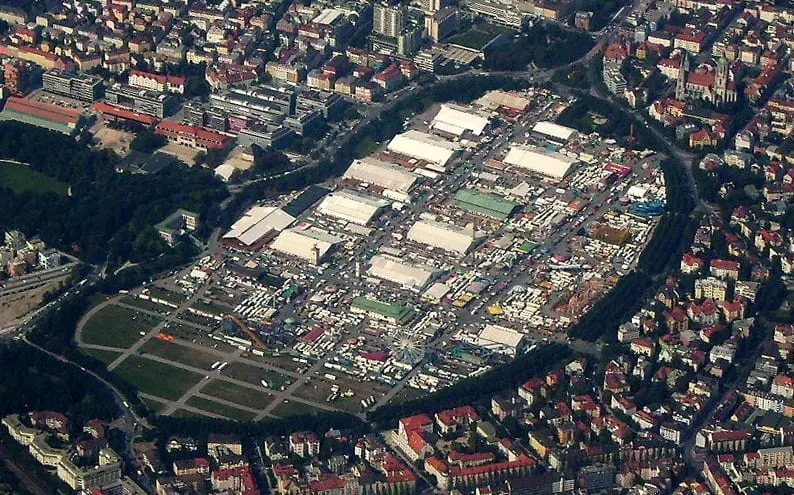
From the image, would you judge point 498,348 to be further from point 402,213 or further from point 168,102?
point 168,102

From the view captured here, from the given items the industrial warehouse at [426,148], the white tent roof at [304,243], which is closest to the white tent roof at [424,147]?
the industrial warehouse at [426,148]

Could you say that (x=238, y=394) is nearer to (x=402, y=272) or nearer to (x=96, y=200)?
(x=402, y=272)

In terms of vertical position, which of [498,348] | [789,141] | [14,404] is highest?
[789,141]

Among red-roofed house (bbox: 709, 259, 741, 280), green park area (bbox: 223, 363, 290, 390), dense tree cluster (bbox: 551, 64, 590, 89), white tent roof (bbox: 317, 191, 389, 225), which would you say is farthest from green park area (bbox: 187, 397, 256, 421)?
dense tree cluster (bbox: 551, 64, 590, 89)

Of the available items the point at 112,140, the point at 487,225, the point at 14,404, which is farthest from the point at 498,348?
the point at 112,140

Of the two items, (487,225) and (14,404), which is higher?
(487,225)

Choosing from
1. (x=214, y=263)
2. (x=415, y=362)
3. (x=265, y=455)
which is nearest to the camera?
(x=265, y=455)
